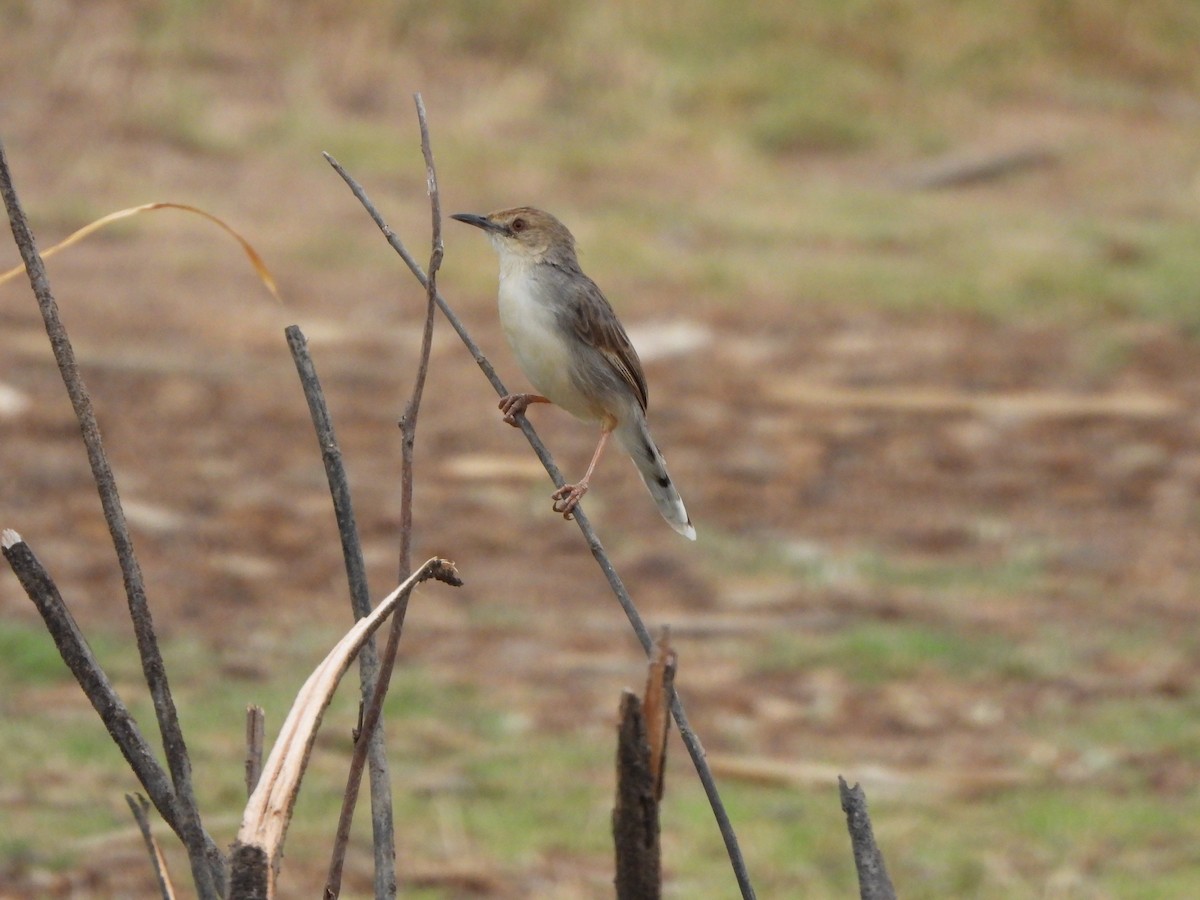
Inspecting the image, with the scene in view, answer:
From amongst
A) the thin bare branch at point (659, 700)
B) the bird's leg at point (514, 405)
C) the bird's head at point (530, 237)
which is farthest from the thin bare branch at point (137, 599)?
the bird's head at point (530, 237)

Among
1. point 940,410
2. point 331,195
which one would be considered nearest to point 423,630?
point 940,410

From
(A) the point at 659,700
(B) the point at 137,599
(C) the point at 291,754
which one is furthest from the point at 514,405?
(A) the point at 659,700

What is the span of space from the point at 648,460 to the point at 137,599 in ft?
7.21

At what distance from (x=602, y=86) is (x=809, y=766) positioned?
10.8 meters

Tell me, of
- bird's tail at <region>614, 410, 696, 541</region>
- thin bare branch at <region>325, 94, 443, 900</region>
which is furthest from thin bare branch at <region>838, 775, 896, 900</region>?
bird's tail at <region>614, 410, 696, 541</region>

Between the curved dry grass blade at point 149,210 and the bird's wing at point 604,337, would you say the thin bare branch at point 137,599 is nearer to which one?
the curved dry grass blade at point 149,210

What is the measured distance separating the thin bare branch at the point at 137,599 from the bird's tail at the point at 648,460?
5.62ft

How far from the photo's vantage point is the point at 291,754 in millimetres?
1774

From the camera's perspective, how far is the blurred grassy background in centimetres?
590

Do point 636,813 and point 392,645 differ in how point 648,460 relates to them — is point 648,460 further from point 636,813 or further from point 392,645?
point 636,813

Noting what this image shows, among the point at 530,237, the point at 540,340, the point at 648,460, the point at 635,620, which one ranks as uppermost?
the point at 530,237

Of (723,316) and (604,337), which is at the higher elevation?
(723,316)

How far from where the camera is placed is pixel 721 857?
5699 millimetres

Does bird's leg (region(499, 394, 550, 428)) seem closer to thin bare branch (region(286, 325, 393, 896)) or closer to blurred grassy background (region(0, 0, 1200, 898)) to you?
thin bare branch (region(286, 325, 393, 896))
